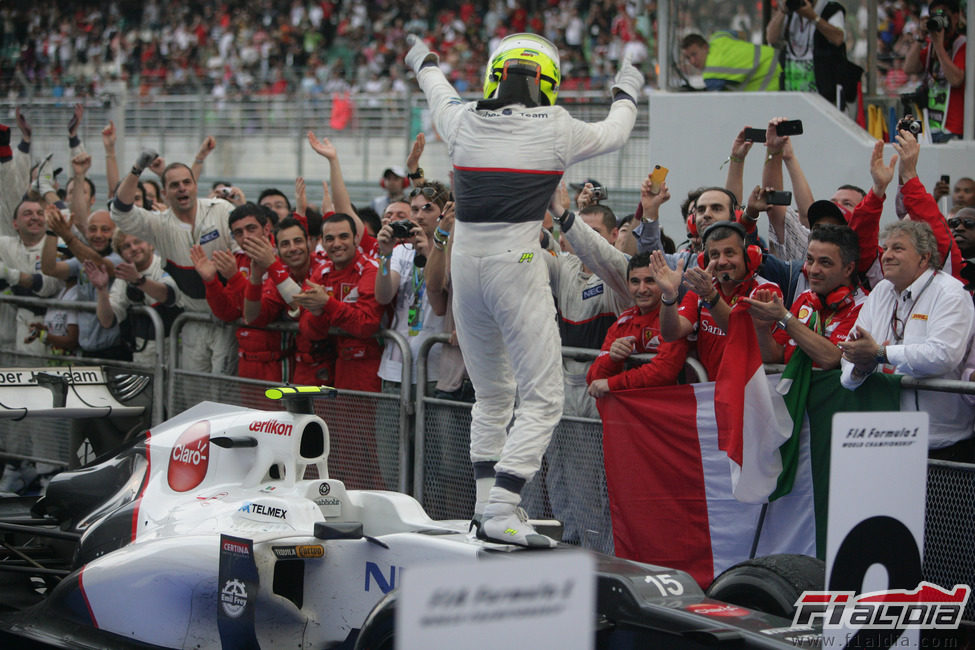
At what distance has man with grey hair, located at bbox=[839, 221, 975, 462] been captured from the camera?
5176 millimetres

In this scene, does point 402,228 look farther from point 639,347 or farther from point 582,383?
point 639,347

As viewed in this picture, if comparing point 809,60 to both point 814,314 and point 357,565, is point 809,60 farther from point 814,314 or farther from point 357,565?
point 357,565

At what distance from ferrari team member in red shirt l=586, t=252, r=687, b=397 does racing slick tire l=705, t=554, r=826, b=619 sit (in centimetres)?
141

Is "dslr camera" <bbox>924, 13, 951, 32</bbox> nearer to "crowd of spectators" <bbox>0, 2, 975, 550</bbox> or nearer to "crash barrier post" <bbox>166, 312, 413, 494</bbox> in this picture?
"crowd of spectators" <bbox>0, 2, 975, 550</bbox>

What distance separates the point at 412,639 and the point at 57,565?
15.1 ft

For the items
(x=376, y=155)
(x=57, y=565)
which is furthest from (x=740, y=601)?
(x=376, y=155)

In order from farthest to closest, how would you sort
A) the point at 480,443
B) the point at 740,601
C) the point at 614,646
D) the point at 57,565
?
the point at 57,565
the point at 480,443
the point at 740,601
the point at 614,646

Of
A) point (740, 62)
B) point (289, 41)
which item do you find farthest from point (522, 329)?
point (289, 41)

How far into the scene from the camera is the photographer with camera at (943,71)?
941 cm

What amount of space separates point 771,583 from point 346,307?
3376mm

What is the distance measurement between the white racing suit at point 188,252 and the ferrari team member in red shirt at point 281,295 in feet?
1.82

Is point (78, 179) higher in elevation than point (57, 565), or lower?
higher

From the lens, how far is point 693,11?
35.8 ft

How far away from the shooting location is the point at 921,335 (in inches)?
209
